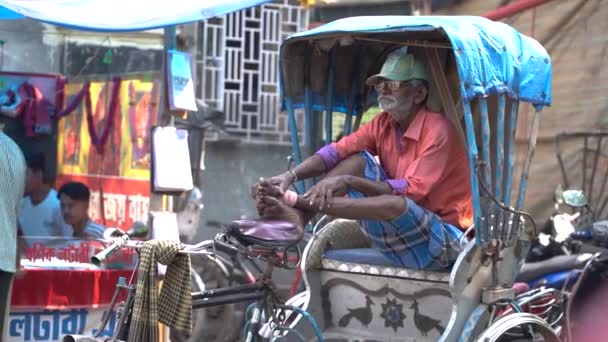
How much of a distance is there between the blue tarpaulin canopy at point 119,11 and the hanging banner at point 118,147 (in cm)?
157

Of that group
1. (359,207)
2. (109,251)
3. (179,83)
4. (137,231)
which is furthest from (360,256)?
(179,83)

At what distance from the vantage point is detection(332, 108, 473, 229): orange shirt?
4.61 m

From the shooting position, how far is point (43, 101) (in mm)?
6758

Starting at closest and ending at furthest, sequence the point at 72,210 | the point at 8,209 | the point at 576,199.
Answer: the point at 8,209 → the point at 576,199 → the point at 72,210

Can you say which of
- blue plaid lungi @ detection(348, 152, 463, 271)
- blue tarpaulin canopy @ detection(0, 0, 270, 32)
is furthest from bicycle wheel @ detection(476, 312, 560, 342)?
blue tarpaulin canopy @ detection(0, 0, 270, 32)

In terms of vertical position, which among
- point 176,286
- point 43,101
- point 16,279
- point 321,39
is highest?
point 321,39

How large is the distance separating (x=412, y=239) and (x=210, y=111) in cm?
449

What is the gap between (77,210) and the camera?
663cm

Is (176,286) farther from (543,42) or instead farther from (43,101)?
(543,42)

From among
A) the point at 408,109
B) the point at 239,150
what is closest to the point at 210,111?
the point at 239,150

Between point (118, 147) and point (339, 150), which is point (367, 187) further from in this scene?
point (118, 147)

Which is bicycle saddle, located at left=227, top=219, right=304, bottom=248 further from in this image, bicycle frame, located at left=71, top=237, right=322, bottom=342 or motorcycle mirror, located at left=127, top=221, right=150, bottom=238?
motorcycle mirror, located at left=127, top=221, right=150, bottom=238

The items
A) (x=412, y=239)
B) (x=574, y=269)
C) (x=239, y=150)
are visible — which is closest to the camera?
(x=412, y=239)

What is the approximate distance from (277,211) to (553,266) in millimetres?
2779
